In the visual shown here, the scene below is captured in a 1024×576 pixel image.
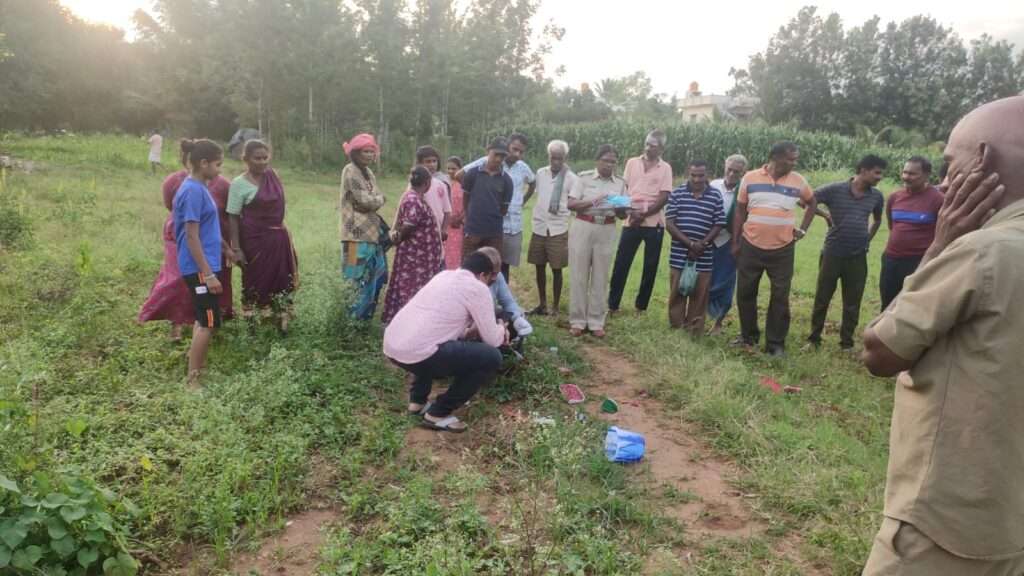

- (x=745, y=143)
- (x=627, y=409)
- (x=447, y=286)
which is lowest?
(x=627, y=409)

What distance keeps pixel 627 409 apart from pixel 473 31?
26.5 meters

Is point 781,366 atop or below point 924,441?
below

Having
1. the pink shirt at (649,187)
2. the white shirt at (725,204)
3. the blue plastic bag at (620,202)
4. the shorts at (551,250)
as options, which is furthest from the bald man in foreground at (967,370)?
the shorts at (551,250)

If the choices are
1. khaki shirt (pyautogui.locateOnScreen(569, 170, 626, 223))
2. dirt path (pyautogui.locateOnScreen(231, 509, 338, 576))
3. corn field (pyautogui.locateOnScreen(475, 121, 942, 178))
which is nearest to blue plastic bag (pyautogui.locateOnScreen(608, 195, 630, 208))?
khaki shirt (pyautogui.locateOnScreen(569, 170, 626, 223))

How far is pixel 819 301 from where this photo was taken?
615cm

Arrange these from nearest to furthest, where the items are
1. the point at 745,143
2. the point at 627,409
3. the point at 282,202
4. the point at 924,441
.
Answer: the point at 924,441
the point at 627,409
the point at 282,202
the point at 745,143

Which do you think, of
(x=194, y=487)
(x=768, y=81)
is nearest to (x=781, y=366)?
(x=194, y=487)

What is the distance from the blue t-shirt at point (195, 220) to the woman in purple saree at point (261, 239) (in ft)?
2.39

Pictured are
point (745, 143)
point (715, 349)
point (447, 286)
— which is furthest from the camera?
point (745, 143)

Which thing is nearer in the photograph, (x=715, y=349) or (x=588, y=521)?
(x=588, y=521)

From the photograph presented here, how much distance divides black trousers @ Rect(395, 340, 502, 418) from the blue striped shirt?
2869 mm

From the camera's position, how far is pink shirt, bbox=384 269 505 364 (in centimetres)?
397

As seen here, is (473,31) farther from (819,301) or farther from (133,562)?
(133,562)

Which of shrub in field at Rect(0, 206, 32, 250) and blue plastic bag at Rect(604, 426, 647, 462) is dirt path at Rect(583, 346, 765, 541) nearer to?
blue plastic bag at Rect(604, 426, 647, 462)
